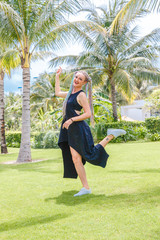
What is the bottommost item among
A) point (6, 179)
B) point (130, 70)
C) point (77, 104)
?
point (6, 179)

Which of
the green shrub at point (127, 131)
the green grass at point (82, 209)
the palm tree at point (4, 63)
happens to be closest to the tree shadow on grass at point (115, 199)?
the green grass at point (82, 209)

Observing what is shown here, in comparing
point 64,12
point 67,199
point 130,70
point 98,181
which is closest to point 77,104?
point 67,199

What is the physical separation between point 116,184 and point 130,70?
14.8 m

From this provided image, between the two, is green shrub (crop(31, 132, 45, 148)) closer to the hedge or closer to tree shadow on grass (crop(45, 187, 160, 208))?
the hedge

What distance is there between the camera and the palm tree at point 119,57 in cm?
1731

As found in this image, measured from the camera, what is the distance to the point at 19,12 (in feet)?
31.8

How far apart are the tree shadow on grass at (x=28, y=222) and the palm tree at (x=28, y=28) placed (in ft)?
21.6

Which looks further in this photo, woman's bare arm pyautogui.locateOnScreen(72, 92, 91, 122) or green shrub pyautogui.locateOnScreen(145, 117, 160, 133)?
green shrub pyautogui.locateOnScreen(145, 117, 160, 133)

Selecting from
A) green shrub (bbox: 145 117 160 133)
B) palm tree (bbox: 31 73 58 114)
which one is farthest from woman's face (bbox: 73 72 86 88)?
palm tree (bbox: 31 73 58 114)

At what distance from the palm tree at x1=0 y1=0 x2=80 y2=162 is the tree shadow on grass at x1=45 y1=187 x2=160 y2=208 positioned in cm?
576

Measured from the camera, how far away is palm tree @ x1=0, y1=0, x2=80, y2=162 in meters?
9.29

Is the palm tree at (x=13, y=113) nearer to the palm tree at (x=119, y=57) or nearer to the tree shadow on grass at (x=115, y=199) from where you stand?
the palm tree at (x=119, y=57)

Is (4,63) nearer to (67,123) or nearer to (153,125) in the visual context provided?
(67,123)

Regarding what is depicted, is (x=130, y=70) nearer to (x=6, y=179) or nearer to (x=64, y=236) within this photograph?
(x=6, y=179)
